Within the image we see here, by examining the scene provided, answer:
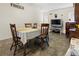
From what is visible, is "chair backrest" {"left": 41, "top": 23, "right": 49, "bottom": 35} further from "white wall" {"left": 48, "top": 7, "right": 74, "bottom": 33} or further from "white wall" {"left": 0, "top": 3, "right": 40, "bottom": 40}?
"white wall" {"left": 48, "top": 7, "right": 74, "bottom": 33}

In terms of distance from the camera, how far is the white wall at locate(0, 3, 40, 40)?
208 inches

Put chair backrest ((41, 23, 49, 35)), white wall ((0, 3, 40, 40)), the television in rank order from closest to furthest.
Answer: chair backrest ((41, 23, 49, 35))
white wall ((0, 3, 40, 40))
the television

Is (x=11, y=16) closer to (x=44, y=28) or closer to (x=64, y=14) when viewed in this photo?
(x=44, y=28)

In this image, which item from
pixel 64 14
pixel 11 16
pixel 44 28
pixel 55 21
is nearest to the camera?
pixel 44 28

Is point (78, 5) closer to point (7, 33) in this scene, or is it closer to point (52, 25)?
point (7, 33)

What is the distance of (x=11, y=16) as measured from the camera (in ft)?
19.1

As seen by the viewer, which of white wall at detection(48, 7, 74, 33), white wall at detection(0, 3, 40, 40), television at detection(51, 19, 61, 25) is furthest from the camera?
television at detection(51, 19, 61, 25)

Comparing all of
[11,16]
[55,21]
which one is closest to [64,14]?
[55,21]

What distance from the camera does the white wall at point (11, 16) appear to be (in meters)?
5.29

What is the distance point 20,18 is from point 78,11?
13.6 feet

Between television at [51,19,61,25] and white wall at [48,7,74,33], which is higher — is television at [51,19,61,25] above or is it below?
below

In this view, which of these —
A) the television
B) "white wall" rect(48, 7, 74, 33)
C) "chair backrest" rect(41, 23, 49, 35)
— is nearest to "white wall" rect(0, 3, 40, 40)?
the television

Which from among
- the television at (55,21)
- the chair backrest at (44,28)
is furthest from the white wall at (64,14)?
the chair backrest at (44,28)

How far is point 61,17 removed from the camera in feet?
26.6
